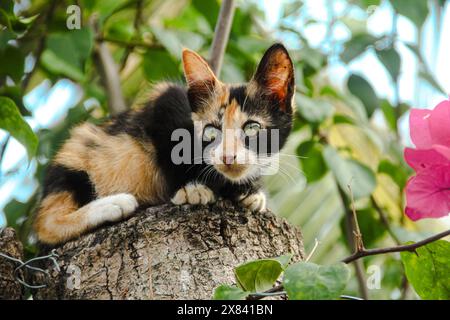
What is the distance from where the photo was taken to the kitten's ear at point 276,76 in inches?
111

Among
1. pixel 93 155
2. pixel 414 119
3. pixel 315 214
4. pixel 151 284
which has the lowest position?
pixel 315 214

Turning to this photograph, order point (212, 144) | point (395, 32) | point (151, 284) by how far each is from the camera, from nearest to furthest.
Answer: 1. point (151, 284)
2. point (212, 144)
3. point (395, 32)

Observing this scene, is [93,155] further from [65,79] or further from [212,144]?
[65,79]

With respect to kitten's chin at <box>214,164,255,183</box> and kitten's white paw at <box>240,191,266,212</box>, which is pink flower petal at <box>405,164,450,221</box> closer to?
kitten's white paw at <box>240,191,266,212</box>

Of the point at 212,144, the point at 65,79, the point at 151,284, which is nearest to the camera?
the point at 151,284

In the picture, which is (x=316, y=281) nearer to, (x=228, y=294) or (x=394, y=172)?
(x=228, y=294)

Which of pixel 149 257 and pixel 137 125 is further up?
pixel 137 125

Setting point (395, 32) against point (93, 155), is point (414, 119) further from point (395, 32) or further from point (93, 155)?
point (395, 32)

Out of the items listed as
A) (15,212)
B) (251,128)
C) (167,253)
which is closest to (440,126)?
(167,253)

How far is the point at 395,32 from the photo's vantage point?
3623 millimetres

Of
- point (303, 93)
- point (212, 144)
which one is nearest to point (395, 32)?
point (303, 93)

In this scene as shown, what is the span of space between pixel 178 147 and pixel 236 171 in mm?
347
